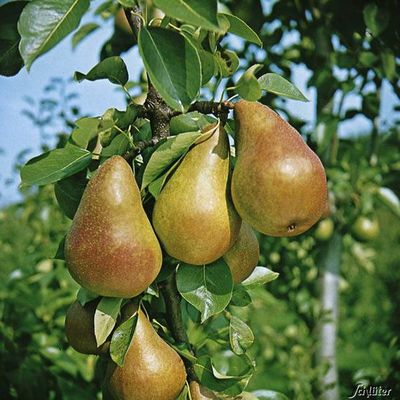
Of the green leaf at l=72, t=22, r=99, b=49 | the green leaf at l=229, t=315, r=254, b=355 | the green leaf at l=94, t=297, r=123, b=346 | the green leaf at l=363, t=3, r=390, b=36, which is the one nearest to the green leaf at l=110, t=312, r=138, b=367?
the green leaf at l=94, t=297, r=123, b=346

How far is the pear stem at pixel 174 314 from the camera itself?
69cm

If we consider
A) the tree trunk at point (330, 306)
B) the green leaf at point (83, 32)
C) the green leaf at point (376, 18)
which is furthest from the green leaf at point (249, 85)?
the green leaf at point (83, 32)

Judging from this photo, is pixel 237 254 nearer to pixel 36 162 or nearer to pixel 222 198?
pixel 222 198

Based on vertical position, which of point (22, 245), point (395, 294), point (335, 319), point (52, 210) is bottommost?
point (395, 294)

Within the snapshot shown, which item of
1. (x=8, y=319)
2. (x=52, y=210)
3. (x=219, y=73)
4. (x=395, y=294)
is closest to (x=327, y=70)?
(x=219, y=73)

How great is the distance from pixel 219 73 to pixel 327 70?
30.6 inches

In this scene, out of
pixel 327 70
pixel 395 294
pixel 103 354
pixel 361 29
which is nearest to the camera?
pixel 103 354

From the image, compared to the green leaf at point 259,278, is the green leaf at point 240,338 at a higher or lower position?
higher

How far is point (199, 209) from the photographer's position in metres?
0.56

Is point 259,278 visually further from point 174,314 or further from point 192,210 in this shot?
point 192,210

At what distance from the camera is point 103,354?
2.25 feet

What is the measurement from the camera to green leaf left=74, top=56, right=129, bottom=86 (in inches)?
24.8

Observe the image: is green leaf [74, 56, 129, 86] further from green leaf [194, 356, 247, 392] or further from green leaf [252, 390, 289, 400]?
green leaf [252, 390, 289, 400]

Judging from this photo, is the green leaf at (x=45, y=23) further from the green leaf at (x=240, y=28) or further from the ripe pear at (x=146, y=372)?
the ripe pear at (x=146, y=372)
